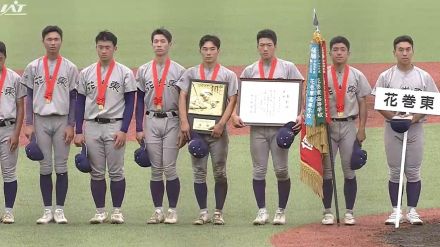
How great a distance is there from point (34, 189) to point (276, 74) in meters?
2.68

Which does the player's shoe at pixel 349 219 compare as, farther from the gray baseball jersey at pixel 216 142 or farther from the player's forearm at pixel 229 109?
the player's forearm at pixel 229 109

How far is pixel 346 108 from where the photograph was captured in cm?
805

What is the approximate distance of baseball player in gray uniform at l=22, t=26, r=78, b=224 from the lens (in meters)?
8.19

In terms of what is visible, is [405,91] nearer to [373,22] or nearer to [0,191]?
[0,191]

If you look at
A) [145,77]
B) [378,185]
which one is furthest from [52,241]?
[378,185]

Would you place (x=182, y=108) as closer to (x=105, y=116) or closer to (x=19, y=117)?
(x=105, y=116)

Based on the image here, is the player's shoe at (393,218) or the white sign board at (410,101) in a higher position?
the white sign board at (410,101)

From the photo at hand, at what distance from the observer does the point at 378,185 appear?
384 inches

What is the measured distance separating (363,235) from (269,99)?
→ 1253mm

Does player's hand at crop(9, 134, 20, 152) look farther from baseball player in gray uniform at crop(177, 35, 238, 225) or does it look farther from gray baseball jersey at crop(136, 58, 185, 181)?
baseball player in gray uniform at crop(177, 35, 238, 225)

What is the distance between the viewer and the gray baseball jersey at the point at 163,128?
8.16 meters

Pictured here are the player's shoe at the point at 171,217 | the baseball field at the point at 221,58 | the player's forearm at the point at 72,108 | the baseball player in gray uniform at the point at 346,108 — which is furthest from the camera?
the player's forearm at the point at 72,108

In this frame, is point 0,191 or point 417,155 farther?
point 0,191

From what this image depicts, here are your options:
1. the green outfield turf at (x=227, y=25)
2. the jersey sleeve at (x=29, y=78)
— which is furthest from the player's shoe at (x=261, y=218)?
the green outfield turf at (x=227, y=25)
